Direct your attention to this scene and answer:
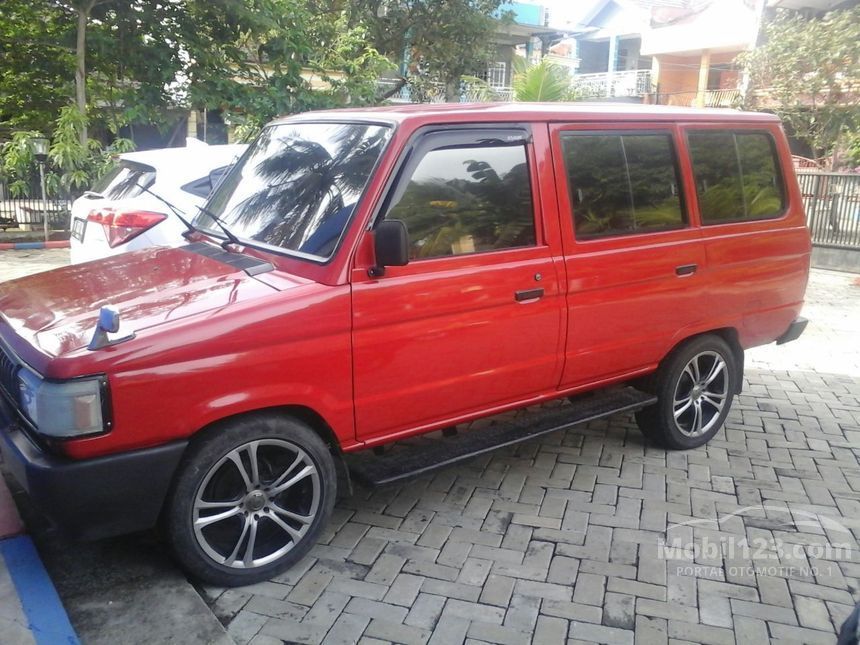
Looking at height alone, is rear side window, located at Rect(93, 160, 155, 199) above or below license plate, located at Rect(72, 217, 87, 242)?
above

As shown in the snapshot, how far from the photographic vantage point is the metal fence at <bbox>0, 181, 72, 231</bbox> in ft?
46.2

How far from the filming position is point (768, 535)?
3777 mm

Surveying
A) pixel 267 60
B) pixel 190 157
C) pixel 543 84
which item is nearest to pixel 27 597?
pixel 190 157

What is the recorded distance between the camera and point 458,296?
350 cm

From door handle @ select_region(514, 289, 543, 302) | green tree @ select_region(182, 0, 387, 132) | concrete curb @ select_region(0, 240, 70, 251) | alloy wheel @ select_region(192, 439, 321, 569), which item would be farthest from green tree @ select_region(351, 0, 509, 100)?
alloy wheel @ select_region(192, 439, 321, 569)

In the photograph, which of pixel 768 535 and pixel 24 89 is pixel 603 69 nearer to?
pixel 24 89

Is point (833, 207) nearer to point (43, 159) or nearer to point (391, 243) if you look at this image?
point (391, 243)

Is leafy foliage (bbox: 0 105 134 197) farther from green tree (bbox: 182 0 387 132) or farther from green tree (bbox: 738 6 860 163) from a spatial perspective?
green tree (bbox: 738 6 860 163)

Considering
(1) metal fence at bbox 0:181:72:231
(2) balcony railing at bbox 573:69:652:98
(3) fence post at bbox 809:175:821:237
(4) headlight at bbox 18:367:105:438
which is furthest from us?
(2) balcony railing at bbox 573:69:652:98

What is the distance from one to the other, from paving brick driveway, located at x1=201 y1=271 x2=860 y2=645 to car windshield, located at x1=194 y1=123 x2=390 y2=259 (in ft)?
4.91

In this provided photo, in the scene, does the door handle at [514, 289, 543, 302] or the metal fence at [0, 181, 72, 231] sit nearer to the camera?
the door handle at [514, 289, 543, 302]

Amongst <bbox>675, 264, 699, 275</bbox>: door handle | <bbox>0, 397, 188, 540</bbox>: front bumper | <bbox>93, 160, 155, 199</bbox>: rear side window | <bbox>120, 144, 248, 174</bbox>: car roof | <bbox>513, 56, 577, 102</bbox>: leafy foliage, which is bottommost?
<bbox>0, 397, 188, 540</bbox>: front bumper

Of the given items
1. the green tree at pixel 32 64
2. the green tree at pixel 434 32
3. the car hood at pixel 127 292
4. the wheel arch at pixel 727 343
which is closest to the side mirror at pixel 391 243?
the car hood at pixel 127 292

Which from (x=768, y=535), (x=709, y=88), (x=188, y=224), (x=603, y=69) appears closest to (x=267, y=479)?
(x=188, y=224)
